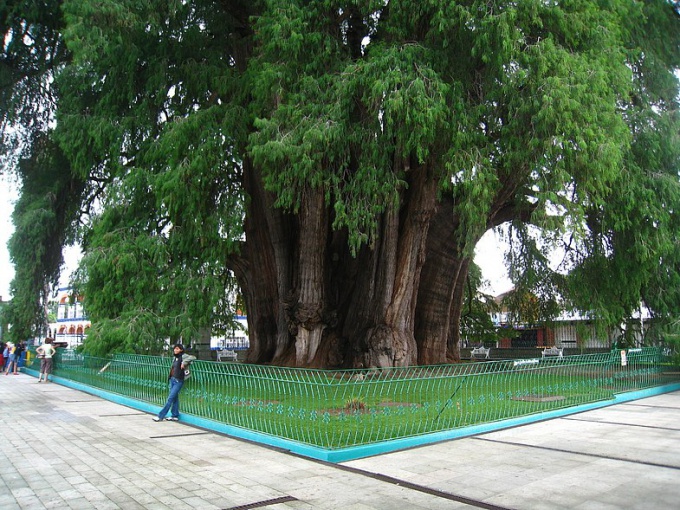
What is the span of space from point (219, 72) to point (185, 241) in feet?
15.4

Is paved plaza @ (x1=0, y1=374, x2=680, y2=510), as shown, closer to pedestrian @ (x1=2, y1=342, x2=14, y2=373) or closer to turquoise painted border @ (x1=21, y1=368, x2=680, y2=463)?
turquoise painted border @ (x1=21, y1=368, x2=680, y2=463)

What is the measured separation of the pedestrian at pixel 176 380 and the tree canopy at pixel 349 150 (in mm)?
3583

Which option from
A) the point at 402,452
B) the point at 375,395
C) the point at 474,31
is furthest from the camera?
the point at 474,31

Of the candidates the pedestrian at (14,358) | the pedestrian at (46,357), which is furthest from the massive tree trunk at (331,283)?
the pedestrian at (14,358)

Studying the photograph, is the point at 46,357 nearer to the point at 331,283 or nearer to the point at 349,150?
the point at 331,283

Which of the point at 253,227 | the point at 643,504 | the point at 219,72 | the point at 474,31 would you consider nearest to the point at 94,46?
the point at 219,72

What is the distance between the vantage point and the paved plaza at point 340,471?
5750mm

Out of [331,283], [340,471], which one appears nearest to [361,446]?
[340,471]

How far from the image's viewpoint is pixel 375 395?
8539mm

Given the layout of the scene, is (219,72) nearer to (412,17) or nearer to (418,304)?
(412,17)

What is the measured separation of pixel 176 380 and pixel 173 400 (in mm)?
391

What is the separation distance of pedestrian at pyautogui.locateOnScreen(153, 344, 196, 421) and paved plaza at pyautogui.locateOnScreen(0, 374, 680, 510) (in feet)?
1.71

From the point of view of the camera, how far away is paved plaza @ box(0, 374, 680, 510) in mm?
5750

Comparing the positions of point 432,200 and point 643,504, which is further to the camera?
point 432,200
